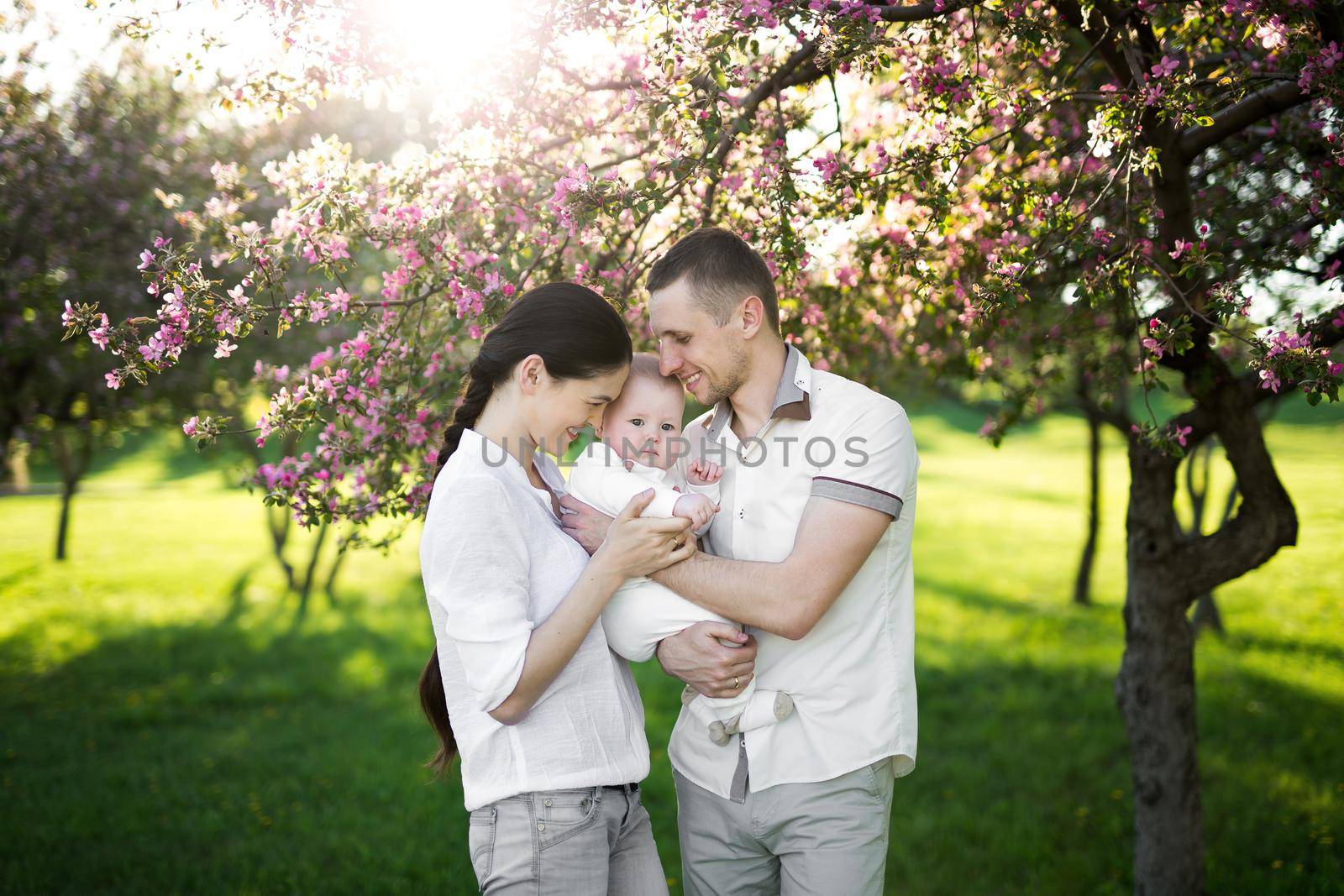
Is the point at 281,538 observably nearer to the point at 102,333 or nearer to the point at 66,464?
the point at 66,464

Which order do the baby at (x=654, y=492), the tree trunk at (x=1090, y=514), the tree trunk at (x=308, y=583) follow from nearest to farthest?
the baby at (x=654, y=492) < the tree trunk at (x=1090, y=514) < the tree trunk at (x=308, y=583)

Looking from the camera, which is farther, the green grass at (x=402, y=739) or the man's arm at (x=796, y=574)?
the green grass at (x=402, y=739)

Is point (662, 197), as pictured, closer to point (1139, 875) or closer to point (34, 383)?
point (1139, 875)

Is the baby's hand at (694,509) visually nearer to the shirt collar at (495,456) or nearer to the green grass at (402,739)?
the shirt collar at (495,456)

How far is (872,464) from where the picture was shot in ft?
7.98

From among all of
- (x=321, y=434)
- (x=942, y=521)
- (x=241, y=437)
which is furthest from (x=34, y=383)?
(x=942, y=521)

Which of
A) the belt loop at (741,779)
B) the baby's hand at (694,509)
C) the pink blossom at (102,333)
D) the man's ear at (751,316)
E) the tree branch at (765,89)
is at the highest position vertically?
the tree branch at (765,89)

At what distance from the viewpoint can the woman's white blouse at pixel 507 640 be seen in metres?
2.13

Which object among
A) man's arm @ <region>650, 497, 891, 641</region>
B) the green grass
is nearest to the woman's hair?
man's arm @ <region>650, 497, 891, 641</region>

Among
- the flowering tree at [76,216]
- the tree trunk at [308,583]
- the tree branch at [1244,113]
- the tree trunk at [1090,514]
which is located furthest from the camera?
the tree trunk at [308,583]

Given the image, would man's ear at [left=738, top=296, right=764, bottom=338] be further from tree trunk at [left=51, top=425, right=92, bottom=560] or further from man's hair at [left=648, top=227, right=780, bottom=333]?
tree trunk at [left=51, top=425, right=92, bottom=560]

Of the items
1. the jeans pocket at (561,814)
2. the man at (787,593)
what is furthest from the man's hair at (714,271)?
the jeans pocket at (561,814)

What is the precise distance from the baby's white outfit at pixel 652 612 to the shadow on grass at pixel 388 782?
310cm

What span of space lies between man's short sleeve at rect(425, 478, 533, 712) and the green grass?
337 centimetres
